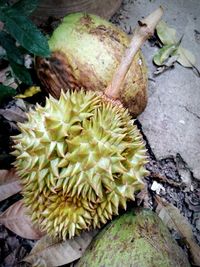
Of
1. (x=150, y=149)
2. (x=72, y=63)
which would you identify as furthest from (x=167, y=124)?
(x=72, y=63)

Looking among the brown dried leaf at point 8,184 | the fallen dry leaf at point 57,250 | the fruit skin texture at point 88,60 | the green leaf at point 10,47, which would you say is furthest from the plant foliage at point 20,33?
the fallen dry leaf at point 57,250

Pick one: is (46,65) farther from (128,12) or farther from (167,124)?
(128,12)

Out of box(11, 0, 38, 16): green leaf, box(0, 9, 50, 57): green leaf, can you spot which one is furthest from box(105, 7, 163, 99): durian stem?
box(11, 0, 38, 16): green leaf

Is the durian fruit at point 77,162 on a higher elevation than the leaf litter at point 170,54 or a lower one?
higher


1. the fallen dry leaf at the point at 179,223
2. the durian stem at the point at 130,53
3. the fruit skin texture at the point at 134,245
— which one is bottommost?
the fallen dry leaf at the point at 179,223

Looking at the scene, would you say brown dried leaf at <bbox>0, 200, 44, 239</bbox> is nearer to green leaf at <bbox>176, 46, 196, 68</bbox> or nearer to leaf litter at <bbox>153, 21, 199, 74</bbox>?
leaf litter at <bbox>153, 21, 199, 74</bbox>

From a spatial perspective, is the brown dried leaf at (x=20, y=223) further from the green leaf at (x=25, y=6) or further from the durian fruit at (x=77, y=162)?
the green leaf at (x=25, y=6)

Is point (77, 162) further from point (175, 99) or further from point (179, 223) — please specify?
point (175, 99)
